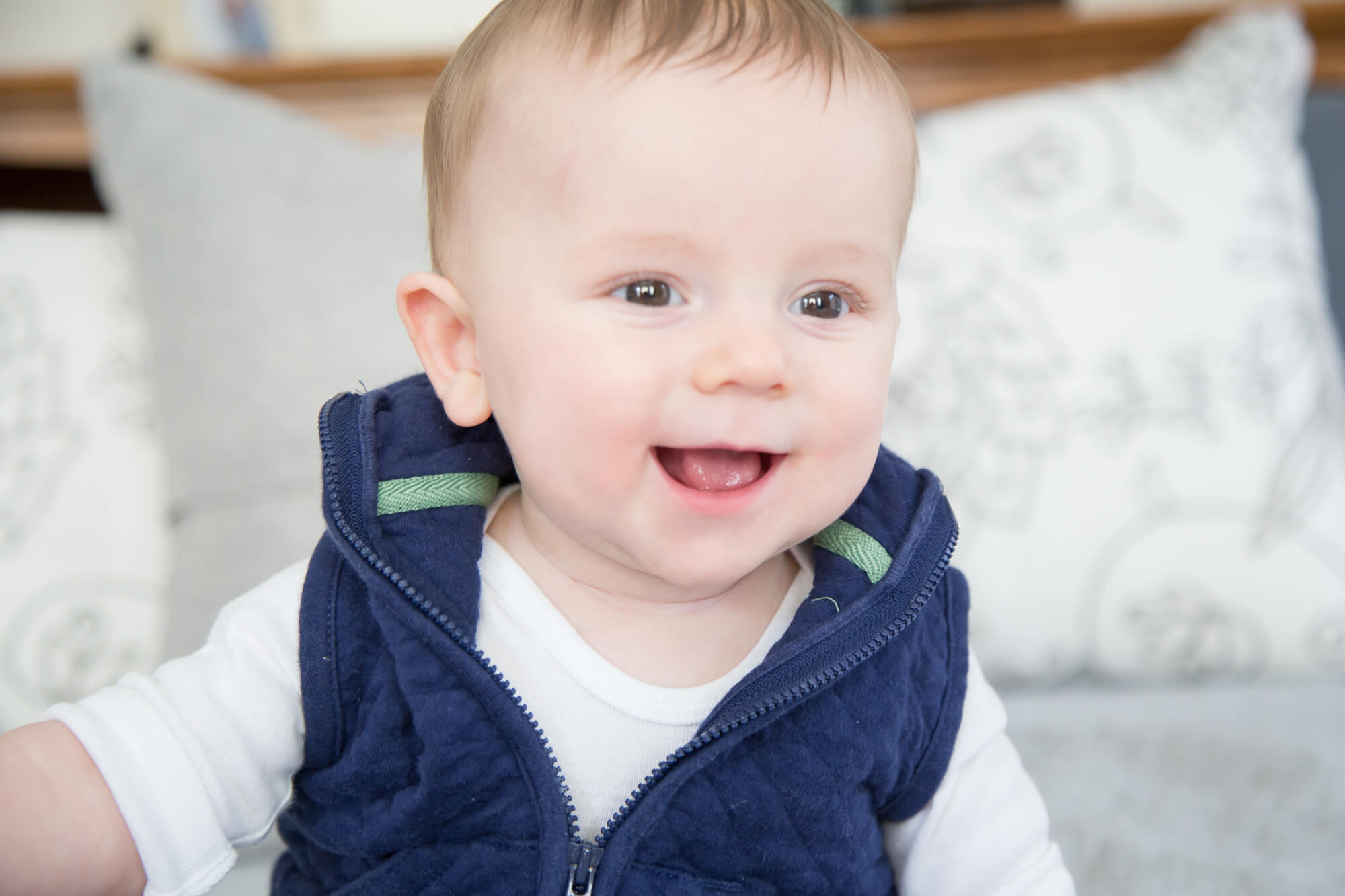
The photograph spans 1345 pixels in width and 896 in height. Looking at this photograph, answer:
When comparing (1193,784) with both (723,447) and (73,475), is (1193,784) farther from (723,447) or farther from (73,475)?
(73,475)

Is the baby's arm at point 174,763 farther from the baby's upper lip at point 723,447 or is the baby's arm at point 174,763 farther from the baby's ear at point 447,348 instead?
→ the baby's upper lip at point 723,447

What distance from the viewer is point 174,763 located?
23.2 inches

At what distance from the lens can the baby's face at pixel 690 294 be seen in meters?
0.56

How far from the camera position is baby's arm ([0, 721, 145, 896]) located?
1.77ft

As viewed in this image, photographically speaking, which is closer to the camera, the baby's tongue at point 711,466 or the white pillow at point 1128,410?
the baby's tongue at point 711,466

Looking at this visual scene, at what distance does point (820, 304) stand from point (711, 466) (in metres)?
0.12

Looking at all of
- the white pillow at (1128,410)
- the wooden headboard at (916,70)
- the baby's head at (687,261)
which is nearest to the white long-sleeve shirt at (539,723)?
the baby's head at (687,261)

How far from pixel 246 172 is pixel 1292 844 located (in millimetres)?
1227

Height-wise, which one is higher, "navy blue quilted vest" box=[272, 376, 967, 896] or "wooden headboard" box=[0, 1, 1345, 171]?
"wooden headboard" box=[0, 1, 1345, 171]

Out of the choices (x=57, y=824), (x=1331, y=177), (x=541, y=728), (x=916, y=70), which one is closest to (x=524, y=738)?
(x=541, y=728)

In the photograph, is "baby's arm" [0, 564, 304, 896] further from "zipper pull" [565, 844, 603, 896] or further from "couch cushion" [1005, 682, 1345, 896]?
"couch cushion" [1005, 682, 1345, 896]

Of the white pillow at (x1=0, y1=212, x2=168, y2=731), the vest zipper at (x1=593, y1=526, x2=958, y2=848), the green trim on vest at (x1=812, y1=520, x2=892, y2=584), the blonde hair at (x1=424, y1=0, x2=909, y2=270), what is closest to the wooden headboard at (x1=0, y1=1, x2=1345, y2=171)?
the white pillow at (x1=0, y1=212, x2=168, y2=731)

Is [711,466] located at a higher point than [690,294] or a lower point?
lower

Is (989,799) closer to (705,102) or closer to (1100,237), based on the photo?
(705,102)
